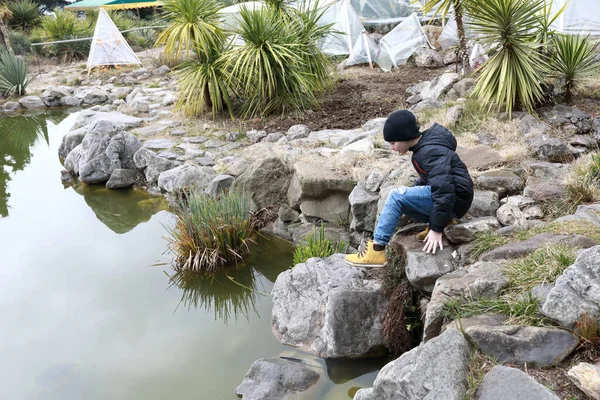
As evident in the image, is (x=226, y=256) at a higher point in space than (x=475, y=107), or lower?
lower

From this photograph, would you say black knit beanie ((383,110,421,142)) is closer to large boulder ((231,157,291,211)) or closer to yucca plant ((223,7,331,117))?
large boulder ((231,157,291,211))

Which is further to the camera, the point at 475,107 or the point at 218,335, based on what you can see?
the point at 475,107

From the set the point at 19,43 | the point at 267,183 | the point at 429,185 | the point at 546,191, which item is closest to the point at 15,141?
the point at 267,183

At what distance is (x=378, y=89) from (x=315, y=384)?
643 cm

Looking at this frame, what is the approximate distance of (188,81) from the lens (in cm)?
862

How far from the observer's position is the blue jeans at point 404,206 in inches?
140

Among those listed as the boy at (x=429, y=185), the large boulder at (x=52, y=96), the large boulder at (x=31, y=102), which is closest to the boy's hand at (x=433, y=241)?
the boy at (x=429, y=185)

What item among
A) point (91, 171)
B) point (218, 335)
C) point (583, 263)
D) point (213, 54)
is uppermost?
point (213, 54)

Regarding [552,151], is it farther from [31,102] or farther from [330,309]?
[31,102]

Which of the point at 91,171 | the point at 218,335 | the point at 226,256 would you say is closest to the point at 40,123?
the point at 91,171

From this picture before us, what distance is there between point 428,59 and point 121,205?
6769mm

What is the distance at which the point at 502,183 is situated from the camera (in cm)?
432

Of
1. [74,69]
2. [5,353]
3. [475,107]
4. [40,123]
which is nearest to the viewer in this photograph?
[5,353]

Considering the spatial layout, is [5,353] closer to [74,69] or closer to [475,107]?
[475,107]
